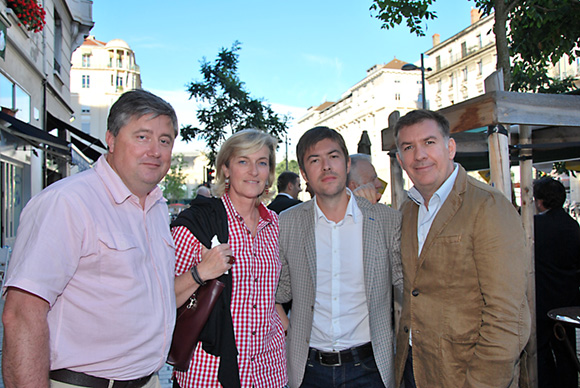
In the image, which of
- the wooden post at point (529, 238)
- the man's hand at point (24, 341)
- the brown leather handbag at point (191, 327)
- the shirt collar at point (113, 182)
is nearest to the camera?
the man's hand at point (24, 341)

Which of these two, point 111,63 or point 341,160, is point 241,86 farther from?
point 111,63

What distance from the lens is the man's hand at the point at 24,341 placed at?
151 cm

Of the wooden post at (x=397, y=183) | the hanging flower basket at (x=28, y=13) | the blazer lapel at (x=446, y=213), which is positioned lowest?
the blazer lapel at (x=446, y=213)

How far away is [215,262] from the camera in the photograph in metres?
2.24

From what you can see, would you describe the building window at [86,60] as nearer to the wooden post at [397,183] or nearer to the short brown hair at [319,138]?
the wooden post at [397,183]

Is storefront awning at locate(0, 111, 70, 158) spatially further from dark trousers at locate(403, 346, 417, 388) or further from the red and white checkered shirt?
dark trousers at locate(403, 346, 417, 388)

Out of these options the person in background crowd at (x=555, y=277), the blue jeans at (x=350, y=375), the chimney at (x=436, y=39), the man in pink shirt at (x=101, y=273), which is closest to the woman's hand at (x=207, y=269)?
the man in pink shirt at (x=101, y=273)

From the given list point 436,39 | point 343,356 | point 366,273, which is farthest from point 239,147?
point 436,39

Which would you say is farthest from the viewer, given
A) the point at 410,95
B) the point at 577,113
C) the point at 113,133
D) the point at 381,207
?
the point at 410,95

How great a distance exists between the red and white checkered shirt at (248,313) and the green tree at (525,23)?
5.06 metres

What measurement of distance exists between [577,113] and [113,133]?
11.6ft

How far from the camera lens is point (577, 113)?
3465 mm

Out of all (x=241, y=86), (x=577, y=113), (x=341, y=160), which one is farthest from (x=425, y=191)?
(x=241, y=86)

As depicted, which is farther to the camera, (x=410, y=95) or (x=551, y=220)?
(x=410, y=95)
